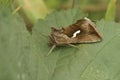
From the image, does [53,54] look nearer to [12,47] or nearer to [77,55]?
[77,55]

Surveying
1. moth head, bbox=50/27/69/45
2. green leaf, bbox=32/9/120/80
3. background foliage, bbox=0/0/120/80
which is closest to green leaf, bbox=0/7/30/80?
background foliage, bbox=0/0/120/80

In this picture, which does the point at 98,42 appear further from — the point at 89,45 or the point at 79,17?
the point at 79,17

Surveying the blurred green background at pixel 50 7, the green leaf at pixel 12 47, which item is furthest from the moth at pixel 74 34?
the green leaf at pixel 12 47

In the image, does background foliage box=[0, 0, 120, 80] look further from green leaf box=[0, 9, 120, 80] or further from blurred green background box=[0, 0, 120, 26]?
blurred green background box=[0, 0, 120, 26]

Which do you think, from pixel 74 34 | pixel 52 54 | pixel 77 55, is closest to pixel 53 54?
pixel 52 54

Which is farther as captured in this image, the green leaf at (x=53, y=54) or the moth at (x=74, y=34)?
the moth at (x=74, y=34)

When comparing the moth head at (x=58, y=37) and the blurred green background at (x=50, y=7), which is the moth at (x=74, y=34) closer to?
the moth head at (x=58, y=37)
